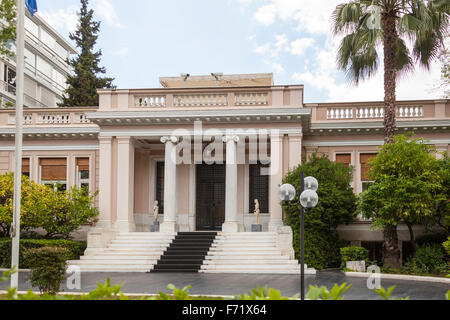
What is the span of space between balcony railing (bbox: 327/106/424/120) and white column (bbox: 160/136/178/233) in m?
7.47

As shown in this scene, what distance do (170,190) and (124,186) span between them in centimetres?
203

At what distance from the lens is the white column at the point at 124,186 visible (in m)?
22.3

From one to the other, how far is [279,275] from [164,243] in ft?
17.8

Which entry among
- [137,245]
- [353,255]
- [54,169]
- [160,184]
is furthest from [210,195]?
[353,255]

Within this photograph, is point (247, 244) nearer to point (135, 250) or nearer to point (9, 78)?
point (135, 250)

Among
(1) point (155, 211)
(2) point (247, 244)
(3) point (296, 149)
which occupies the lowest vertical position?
(2) point (247, 244)

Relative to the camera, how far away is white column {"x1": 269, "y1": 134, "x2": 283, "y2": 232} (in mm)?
21683

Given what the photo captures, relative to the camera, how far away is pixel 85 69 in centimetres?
3788

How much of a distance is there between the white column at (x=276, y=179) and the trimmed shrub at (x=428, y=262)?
5.49 meters

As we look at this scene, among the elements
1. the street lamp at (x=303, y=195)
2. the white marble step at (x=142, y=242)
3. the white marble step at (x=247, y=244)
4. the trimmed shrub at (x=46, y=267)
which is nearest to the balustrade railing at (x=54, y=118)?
the white marble step at (x=142, y=242)

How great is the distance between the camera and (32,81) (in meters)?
43.2

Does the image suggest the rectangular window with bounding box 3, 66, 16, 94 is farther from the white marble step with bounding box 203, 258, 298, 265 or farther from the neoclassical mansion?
the white marble step with bounding box 203, 258, 298, 265

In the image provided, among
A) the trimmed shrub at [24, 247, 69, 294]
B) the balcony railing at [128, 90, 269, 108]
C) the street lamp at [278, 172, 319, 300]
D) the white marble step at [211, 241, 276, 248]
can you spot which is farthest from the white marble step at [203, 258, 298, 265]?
the trimmed shrub at [24, 247, 69, 294]
